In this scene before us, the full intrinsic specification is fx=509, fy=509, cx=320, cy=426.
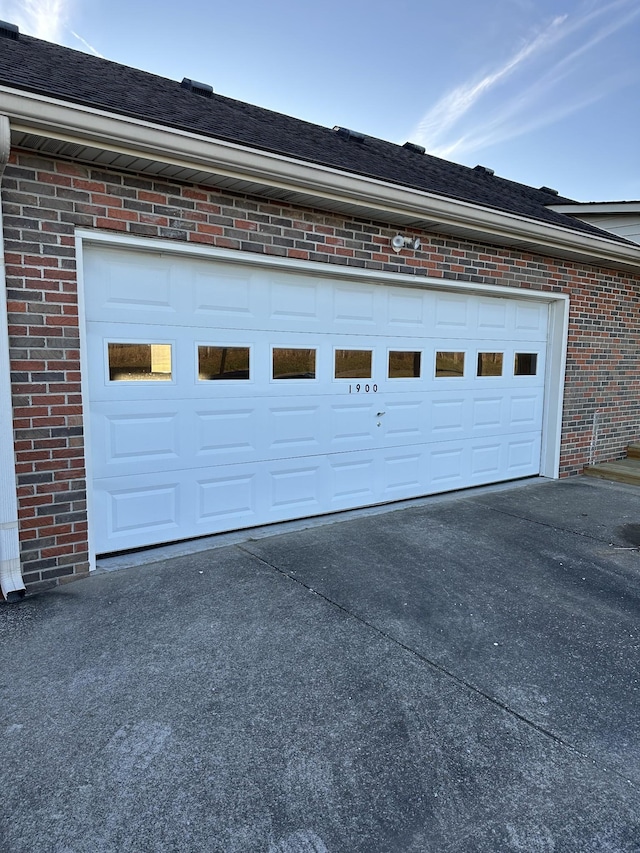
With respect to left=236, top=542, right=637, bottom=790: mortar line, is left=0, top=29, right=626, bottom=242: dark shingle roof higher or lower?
higher

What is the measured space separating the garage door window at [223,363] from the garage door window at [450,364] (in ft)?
7.39

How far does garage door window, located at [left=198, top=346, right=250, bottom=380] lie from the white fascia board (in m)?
1.29

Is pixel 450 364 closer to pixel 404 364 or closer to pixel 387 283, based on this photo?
pixel 404 364

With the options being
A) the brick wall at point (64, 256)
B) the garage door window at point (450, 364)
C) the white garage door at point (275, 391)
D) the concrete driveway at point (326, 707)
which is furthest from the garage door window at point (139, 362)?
the garage door window at point (450, 364)

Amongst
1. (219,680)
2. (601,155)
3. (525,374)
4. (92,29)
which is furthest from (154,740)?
(601,155)

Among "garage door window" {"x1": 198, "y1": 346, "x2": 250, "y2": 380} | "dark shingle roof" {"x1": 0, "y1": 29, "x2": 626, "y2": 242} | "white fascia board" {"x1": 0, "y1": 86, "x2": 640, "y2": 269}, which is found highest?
"dark shingle roof" {"x1": 0, "y1": 29, "x2": 626, "y2": 242}

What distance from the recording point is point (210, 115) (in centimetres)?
412

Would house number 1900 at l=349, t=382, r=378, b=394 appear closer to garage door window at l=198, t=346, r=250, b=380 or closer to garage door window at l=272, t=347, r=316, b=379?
garage door window at l=272, t=347, r=316, b=379

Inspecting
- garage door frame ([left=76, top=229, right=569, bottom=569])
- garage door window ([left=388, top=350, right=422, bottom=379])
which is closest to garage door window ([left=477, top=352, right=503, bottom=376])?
garage door frame ([left=76, top=229, right=569, bottom=569])

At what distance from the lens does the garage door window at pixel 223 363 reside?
4.11 meters

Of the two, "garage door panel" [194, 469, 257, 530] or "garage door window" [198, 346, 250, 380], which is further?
"garage door panel" [194, 469, 257, 530]

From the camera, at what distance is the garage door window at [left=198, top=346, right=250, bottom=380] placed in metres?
4.11

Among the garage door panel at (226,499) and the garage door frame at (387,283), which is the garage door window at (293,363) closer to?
Result: the garage door frame at (387,283)

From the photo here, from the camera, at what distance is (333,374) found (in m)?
4.81
